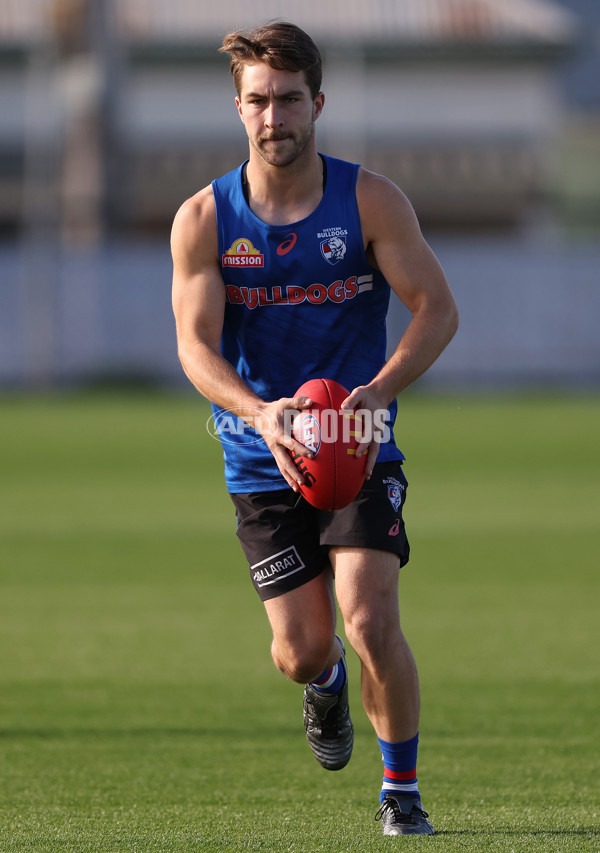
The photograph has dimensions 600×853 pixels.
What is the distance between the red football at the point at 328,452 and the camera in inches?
195

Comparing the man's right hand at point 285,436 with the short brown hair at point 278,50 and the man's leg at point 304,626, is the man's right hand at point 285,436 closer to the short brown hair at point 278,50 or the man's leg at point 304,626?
the man's leg at point 304,626

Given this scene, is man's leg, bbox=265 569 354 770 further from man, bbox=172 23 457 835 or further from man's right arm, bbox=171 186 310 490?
man's right arm, bbox=171 186 310 490

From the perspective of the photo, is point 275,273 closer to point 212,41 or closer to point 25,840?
point 25,840

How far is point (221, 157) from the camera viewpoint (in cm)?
4247

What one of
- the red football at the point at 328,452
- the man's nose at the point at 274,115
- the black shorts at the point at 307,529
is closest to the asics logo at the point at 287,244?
the man's nose at the point at 274,115

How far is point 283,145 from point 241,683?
11.4ft

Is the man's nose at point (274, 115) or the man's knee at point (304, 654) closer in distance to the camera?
the man's nose at point (274, 115)

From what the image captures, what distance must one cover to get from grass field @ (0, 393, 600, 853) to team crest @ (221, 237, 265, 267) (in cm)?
194

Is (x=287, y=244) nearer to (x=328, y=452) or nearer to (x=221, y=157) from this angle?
(x=328, y=452)

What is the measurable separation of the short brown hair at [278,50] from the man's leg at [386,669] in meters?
1.67

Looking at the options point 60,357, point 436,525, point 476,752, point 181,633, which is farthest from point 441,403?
point 476,752

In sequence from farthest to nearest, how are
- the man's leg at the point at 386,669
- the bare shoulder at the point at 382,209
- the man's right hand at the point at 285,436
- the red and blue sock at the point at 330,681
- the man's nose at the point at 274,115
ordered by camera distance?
the red and blue sock at the point at 330,681
the bare shoulder at the point at 382,209
the man's nose at the point at 274,115
the man's leg at the point at 386,669
the man's right hand at the point at 285,436

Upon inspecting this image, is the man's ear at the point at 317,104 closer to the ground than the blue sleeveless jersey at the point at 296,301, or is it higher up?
higher up

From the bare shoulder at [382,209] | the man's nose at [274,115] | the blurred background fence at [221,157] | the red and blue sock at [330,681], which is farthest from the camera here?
the blurred background fence at [221,157]
